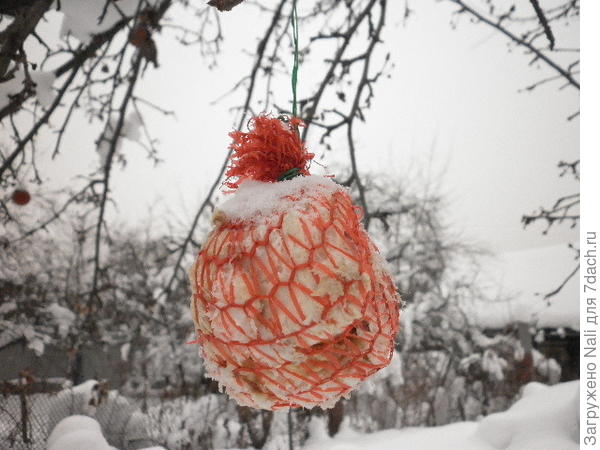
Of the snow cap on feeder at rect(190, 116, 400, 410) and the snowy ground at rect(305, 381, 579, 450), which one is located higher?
the snow cap on feeder at rect(190, 116, 400, 410)

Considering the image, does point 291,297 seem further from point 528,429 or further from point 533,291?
point 533,291

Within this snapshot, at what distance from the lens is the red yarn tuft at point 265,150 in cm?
96

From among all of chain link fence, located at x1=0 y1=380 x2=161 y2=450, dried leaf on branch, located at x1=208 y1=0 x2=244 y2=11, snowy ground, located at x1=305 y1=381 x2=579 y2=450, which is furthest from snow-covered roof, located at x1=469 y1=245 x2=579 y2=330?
dried leaf on branch, located at x1=208 y1=0 x2=244 y2=11

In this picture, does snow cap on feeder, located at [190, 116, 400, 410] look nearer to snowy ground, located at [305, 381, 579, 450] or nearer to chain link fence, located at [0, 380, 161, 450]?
snowy ground, located at [305, 381, 579, 450]

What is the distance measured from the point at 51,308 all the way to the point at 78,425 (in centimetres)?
329

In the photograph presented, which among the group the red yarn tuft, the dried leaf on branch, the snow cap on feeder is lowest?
the snow cap on feeder

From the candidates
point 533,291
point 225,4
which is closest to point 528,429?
point 225,4

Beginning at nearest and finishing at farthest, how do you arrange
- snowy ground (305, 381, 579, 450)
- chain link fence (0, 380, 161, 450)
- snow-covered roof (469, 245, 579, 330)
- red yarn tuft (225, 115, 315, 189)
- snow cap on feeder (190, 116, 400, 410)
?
snow cap on feeder (190, 116, 400, 410) → red yarn tuft (225, 115, 315, 189) → snowy ground (305, 381, 579, 450) → chain link fence (0, 380, 161, 450) → snow-covered roof (469, 245, 579, 330)

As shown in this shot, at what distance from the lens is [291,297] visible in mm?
756

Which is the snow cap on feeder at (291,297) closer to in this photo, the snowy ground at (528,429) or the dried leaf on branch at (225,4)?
the dried leaf on branch at (225,4)

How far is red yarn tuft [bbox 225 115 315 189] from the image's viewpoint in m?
0.96

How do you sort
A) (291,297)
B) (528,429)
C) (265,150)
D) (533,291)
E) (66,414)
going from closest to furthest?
(291,297) < (265,150) < (528,429) < (66,414) < (533,291)

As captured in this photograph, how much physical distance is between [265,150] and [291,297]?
0.35 meters

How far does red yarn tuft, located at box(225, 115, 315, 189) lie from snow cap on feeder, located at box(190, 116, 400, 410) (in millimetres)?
63
